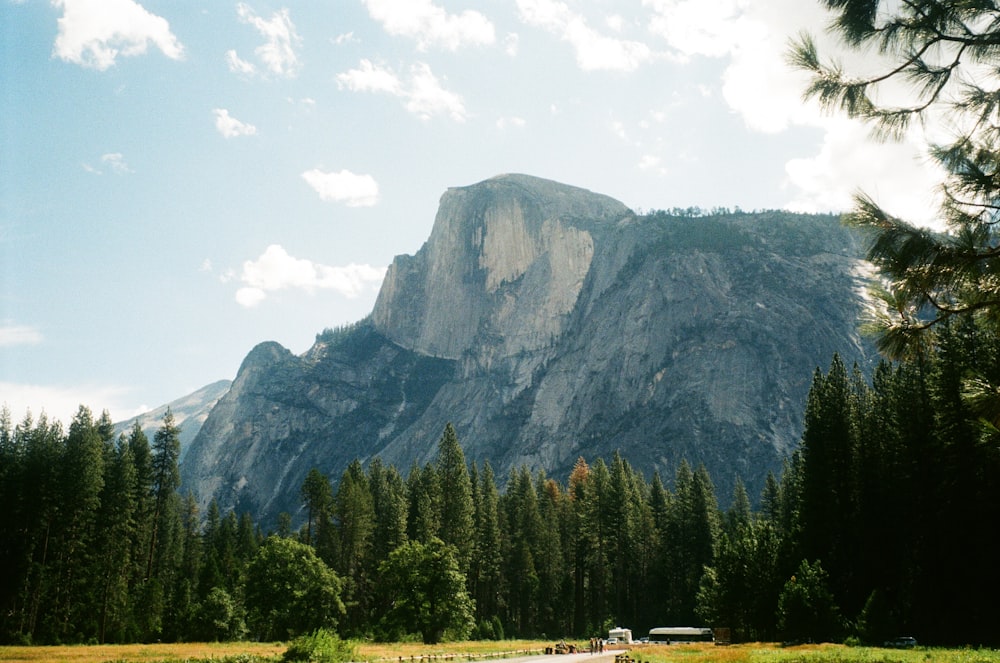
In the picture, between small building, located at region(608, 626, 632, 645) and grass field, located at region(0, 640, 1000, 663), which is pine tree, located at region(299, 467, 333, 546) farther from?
small building, located at region(608, 626, 632, 645)

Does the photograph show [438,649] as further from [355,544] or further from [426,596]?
[355,544]

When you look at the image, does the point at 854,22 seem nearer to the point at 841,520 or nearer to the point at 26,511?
the point at 841,520

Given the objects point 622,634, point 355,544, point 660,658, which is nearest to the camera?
point 660,658

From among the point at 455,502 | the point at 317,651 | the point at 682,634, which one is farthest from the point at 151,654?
the point at 682,634

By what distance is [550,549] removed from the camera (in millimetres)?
76062

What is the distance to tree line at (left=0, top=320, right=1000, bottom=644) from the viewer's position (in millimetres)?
37625

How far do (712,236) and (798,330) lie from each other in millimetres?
40404

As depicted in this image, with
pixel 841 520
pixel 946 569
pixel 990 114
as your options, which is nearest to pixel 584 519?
pixel 841 520

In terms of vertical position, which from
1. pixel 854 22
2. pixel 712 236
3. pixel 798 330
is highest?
pixel 712 236

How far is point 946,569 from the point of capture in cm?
3744

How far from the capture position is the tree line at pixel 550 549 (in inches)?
1481

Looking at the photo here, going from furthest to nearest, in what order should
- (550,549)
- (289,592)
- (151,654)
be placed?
(550,549), (289,592), (151,654)

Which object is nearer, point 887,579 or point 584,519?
point 887,579

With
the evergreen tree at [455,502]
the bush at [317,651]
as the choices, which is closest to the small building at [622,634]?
the evergreen tree at [455,502]
